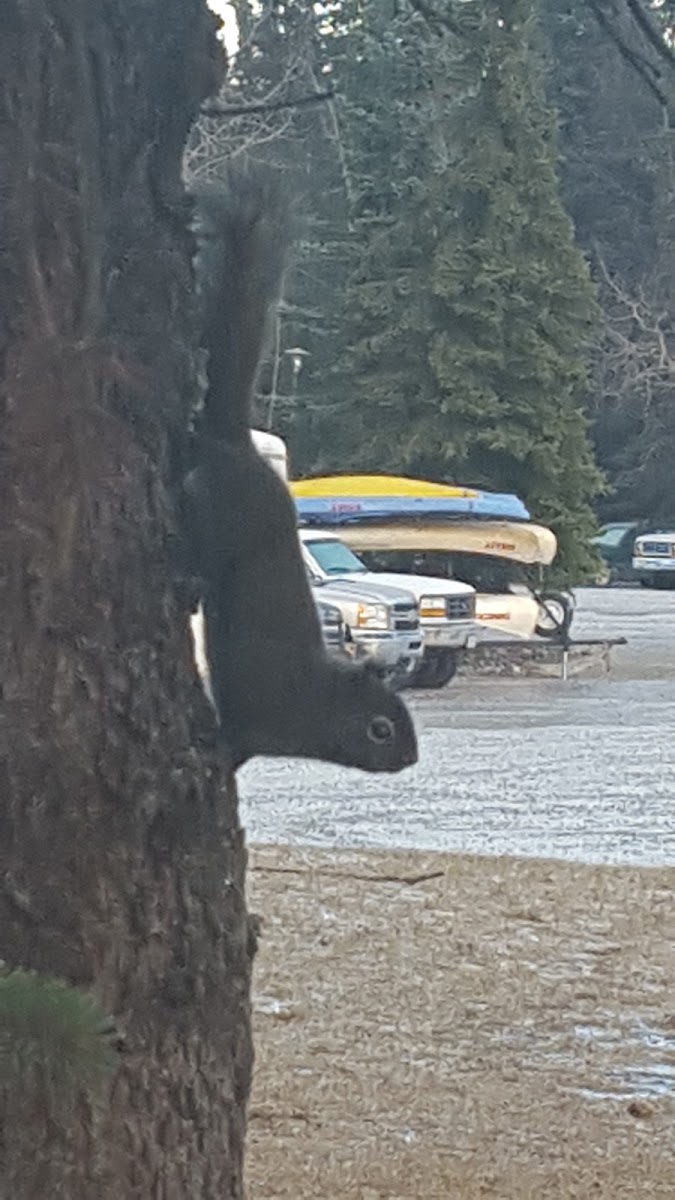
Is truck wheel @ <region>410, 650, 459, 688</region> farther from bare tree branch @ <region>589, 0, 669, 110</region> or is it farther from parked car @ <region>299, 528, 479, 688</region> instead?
bare tree branch @ <region>589, 0, 669, 110</region>

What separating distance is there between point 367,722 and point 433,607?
16.8 m

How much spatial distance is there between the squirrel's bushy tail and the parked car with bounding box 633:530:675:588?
36971mm

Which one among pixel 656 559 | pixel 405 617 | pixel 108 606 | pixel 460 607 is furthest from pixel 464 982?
pixel 656 559

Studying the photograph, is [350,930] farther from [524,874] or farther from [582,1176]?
[582,1176]

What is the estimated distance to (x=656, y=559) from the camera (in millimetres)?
39781

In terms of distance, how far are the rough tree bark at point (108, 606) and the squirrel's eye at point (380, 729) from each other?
266mm

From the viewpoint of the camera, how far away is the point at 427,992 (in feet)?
23.5

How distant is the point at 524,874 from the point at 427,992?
234 cm

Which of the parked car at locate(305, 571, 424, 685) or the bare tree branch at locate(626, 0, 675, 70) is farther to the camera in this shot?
the parked car at locate(305, 571, 424, 685)

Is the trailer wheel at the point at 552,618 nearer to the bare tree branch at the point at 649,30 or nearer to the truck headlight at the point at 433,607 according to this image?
the truck headlight at the point at 433,607

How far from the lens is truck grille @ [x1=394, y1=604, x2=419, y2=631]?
1836 centimetres

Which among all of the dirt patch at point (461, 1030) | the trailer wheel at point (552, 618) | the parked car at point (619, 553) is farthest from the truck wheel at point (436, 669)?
the parked car at point (619, 553)

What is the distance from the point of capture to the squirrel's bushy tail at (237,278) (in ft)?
9.17

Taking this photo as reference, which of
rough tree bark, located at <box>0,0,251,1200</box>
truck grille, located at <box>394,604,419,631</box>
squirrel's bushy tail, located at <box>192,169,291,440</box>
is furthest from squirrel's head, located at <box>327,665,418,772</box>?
truck grille, located at <box>394,604,419,631</box>
